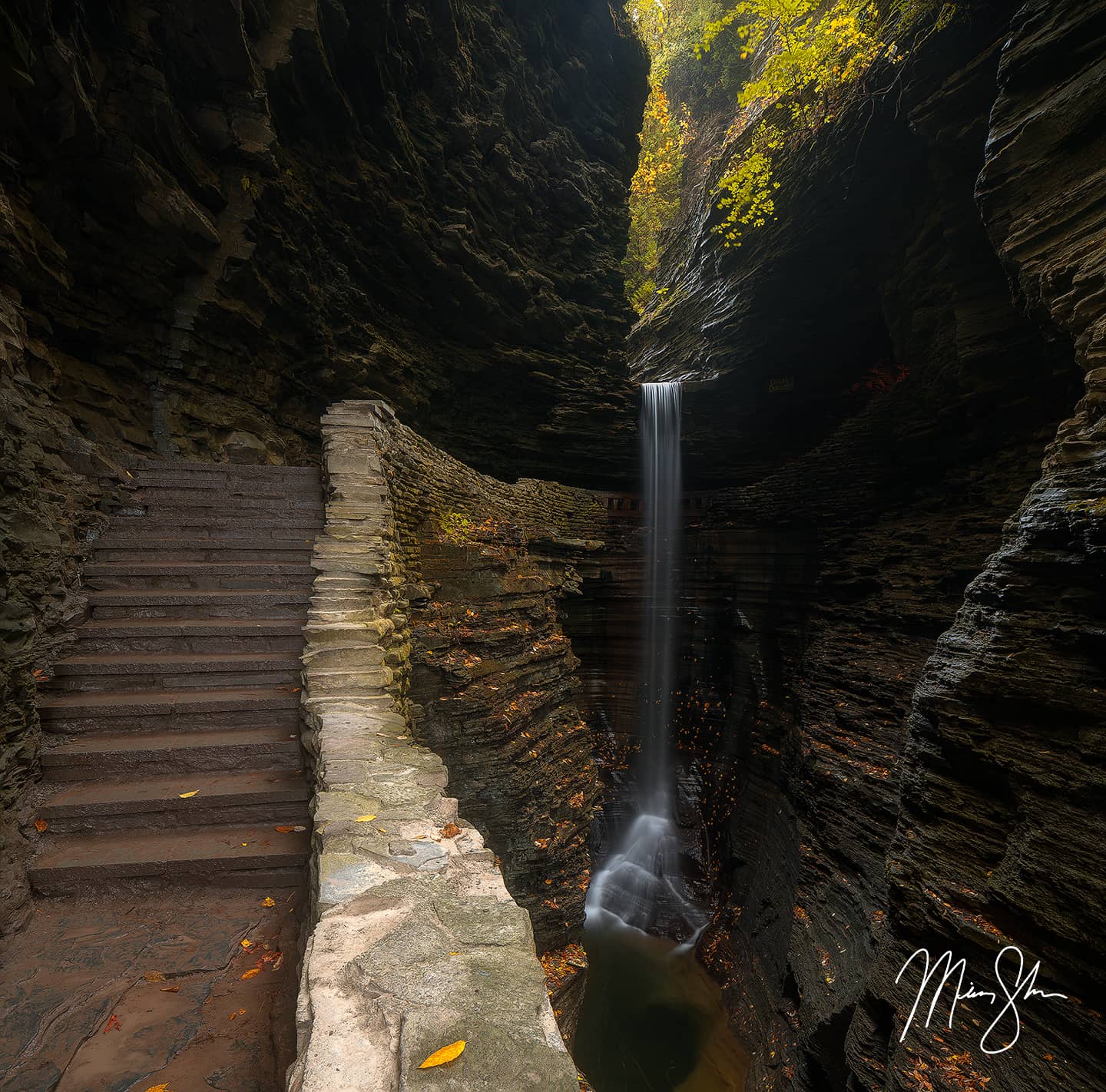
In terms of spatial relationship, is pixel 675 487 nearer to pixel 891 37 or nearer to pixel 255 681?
pixel 891 37

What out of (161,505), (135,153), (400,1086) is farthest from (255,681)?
(135,153)

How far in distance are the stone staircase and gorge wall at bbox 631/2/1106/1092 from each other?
17.2 feet

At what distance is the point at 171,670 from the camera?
361cm

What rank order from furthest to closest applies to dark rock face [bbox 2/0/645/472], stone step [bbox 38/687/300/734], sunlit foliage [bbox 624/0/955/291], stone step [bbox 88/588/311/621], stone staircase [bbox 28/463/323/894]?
sunlit foliage [bbox 624/0/955/291]
dark rock face [bbox 2/0/645/472]
stone step [bbox 88/588/311/621]
stone step [bbox 38/687/300/734]
stone staircase [bbox 28/463/323/894]

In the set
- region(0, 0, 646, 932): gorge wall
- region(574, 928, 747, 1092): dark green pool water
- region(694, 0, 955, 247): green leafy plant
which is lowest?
region(574, 928, 747, 1092): dark green pool water

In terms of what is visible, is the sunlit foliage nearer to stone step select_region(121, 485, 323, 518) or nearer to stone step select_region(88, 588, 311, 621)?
stone step select_region(121, 485, 323, 518)

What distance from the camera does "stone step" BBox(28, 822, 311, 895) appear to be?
8.02 ft

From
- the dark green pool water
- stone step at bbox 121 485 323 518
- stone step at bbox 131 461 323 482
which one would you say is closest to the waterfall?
the dark green pool water

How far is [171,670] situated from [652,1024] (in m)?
9.35

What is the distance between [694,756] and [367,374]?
12.2 meters

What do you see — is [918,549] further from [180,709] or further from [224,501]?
[224,501]

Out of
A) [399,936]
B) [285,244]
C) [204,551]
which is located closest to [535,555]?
[204,551]

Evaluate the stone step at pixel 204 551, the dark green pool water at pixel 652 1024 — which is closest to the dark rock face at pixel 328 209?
the stone step at pixel 204 551

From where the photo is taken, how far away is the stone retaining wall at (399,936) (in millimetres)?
1162
